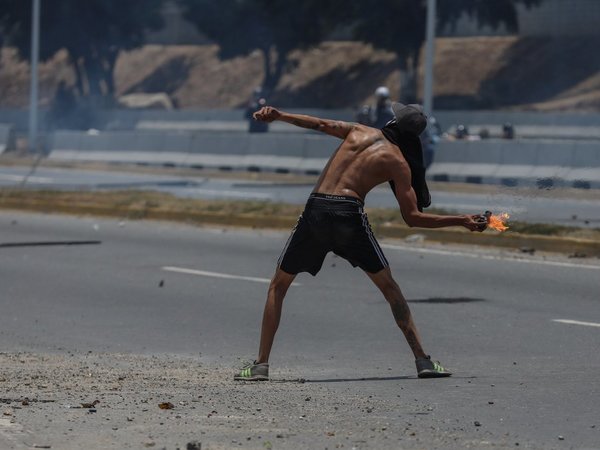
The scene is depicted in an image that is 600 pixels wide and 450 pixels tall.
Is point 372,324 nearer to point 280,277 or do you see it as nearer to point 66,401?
point 280,277

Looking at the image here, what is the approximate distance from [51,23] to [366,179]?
57.1m

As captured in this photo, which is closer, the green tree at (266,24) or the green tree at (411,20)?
the green tree at (411,20)

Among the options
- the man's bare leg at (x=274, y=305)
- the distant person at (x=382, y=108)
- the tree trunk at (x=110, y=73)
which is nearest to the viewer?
the man's bare leg at (x=274, y=305)

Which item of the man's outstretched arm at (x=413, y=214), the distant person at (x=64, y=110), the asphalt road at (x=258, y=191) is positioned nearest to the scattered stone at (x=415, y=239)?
the asphalt road at (x=258, y=191)

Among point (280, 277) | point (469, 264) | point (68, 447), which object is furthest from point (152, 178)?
point (68, 447)

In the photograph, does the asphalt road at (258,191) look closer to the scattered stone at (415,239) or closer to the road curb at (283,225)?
the road curb at (283,225)

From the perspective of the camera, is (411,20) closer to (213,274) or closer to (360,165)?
(213,274)

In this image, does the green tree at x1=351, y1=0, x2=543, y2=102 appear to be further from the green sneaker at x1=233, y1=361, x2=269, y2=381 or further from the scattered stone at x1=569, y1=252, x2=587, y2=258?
the green sneaker at x1=233, y1=361, x2=269, y2=381

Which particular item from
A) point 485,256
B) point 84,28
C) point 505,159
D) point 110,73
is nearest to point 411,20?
point 84,28

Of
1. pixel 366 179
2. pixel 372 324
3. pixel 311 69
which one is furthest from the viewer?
pixel 311 69

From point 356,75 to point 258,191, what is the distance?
33.5m

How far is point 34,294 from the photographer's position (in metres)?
13.0

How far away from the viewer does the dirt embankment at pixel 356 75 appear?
51.8 metres

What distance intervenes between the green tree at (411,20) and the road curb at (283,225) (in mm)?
30637
